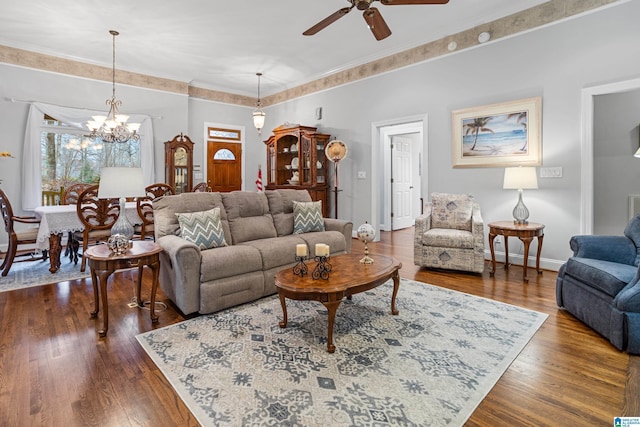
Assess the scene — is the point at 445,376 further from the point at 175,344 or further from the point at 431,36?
the point at 431,36

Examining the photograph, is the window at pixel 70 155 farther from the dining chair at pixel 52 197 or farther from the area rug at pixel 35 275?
the area rug at pixel 35 275

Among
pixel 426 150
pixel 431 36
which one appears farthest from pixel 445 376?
pixel 431 36

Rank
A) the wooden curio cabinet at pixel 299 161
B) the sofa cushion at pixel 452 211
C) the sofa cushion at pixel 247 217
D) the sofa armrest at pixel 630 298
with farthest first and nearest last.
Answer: the wooden curio cabinet at pixel 299 161
the sofa cushion at pixel 452 211
the sofa cushion at pixel 247 217
the sofa armrest at pixel 630 298

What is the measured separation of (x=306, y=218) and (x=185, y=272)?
64.2 inches

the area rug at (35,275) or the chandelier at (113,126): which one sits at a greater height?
the chandelier at (113,126)

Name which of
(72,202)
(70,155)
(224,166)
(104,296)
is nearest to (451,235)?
(104,296)

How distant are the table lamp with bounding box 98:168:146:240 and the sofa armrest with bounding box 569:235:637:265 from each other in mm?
3729

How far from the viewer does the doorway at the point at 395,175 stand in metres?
6.08

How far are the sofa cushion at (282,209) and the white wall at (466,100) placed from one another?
2.31m

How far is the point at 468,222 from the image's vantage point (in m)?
4.29

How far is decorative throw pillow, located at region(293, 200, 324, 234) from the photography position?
3986 mm

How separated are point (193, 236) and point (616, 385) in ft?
10.2

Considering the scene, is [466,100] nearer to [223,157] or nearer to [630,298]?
[630,298]

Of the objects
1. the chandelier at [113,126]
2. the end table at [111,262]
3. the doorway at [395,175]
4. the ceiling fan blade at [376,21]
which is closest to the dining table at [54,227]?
the chandelier at [113,126]
